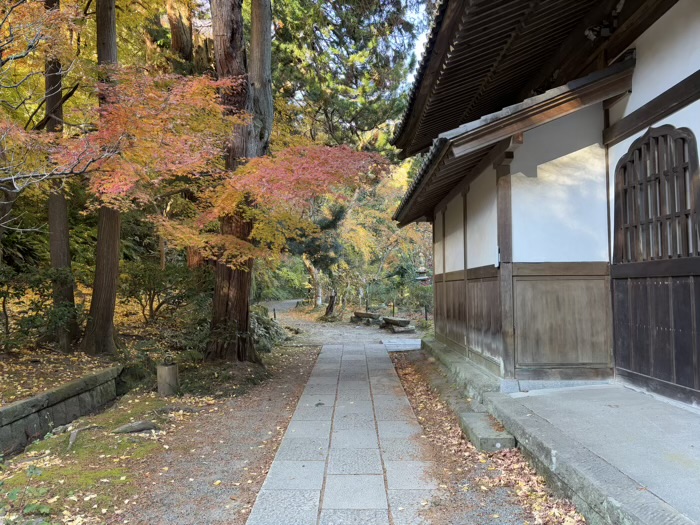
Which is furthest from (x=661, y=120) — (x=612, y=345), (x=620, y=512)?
(x=620, y=512)

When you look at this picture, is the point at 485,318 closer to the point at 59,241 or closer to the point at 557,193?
the point at 557,193

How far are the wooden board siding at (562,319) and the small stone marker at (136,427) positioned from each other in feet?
14.5

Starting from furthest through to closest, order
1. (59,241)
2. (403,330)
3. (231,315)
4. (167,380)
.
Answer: (403,330), (59,241), (231,315), (167,380)

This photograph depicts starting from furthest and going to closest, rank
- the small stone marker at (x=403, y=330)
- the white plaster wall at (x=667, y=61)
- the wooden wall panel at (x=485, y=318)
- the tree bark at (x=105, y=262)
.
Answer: the small stone marker at (x=403, y=330)
the tree bark at (x=105, y=262)
the wooden wall panel at (x=485, y=318)
the white plaster wall at (x=667, y=61)

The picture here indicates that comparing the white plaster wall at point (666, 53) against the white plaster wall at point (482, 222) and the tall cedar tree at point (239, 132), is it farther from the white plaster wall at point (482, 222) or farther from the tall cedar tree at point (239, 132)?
the tall cedar tree at point (239, 132)

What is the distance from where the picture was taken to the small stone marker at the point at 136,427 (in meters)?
5.17

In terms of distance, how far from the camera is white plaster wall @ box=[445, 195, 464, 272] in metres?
7.97

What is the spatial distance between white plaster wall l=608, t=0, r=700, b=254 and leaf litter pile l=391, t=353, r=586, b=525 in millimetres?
3288

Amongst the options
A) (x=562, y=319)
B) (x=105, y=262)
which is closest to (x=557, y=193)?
(x=562, y=319)

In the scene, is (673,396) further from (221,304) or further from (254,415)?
(221,304)

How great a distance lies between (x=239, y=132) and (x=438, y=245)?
5068mm

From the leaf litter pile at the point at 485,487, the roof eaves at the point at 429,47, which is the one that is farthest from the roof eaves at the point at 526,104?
the leaf litter pile at the point at 485,487

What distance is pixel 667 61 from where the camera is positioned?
4.28 meters

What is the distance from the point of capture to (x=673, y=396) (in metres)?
4.21
